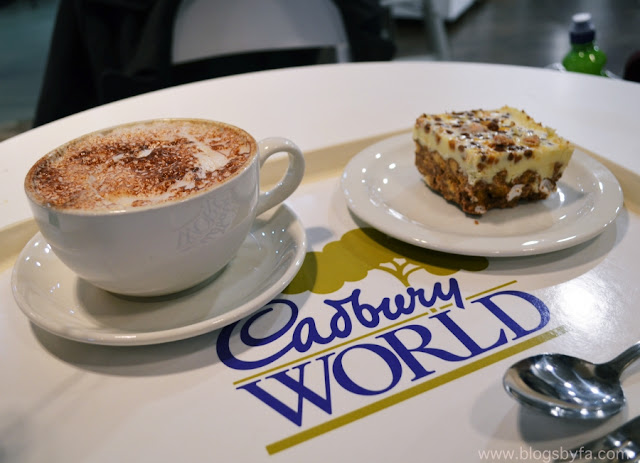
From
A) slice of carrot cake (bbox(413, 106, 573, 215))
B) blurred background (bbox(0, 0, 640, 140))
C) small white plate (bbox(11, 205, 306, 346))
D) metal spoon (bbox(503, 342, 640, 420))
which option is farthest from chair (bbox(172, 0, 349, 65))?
metal spoon (bbox(503, 342, 640, 420))

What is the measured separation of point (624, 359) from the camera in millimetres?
490

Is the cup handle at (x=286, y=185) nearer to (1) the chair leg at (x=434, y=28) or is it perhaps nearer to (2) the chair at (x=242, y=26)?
(2) the chair at (x=242, y=26)

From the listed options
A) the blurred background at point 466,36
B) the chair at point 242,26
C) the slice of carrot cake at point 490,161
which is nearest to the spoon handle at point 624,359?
the slice of carrot cake at point 490,161

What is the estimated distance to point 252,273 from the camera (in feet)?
2.11

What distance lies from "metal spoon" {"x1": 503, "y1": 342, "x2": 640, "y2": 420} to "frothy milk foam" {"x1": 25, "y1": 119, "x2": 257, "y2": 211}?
1.01ft

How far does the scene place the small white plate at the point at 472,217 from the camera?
0.64 meters

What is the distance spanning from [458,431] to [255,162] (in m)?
0.31

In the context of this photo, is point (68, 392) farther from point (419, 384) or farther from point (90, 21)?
point (90, 21)

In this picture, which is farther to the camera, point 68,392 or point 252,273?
point 252,273

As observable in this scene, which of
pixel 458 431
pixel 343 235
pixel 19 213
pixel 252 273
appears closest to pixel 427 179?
pixel 343 235

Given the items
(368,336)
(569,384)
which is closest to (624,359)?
(569,384)

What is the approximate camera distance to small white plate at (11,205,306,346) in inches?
21.0

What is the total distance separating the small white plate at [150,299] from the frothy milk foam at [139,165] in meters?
0.11

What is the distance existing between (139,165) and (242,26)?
0.97m
